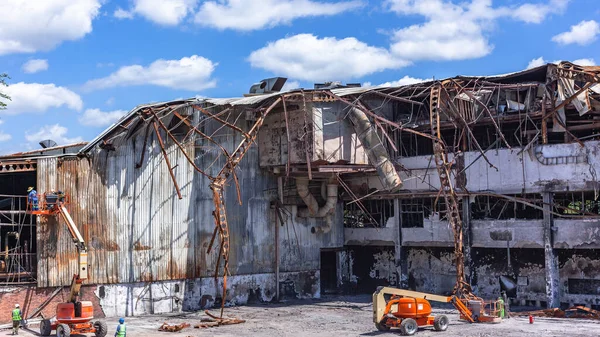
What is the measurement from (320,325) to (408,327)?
4223 millimetres

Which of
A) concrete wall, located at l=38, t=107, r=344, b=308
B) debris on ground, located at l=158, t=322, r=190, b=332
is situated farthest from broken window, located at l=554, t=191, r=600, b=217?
debris on ground, located at l=158, t=322, r=190, b=332

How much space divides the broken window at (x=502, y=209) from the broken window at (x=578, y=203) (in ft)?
3.03

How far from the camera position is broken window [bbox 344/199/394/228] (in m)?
36.2

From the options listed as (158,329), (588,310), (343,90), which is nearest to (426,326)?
(588,310)

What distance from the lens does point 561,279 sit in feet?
102

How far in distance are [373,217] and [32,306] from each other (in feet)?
56.6

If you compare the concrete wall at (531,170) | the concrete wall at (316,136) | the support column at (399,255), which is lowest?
the support column at (399,255)

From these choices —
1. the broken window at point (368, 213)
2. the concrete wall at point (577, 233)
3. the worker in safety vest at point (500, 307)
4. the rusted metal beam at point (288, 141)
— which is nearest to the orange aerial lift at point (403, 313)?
the worker in safety vest at point (500, 307)

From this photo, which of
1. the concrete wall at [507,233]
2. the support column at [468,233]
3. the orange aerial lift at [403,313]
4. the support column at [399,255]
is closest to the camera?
the orange aerial lift at [403,313]

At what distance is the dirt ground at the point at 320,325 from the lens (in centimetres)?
2452

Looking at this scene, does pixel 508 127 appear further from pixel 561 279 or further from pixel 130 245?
pixel 130 245

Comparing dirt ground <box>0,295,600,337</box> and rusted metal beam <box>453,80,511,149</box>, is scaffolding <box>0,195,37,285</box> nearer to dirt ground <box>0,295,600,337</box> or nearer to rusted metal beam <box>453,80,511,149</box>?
dirt ground <box>0,295,600,337</box>

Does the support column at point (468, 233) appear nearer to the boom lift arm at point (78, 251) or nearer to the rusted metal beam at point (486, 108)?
the rusted metal beam at point (486, 108)

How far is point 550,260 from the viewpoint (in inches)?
1186
